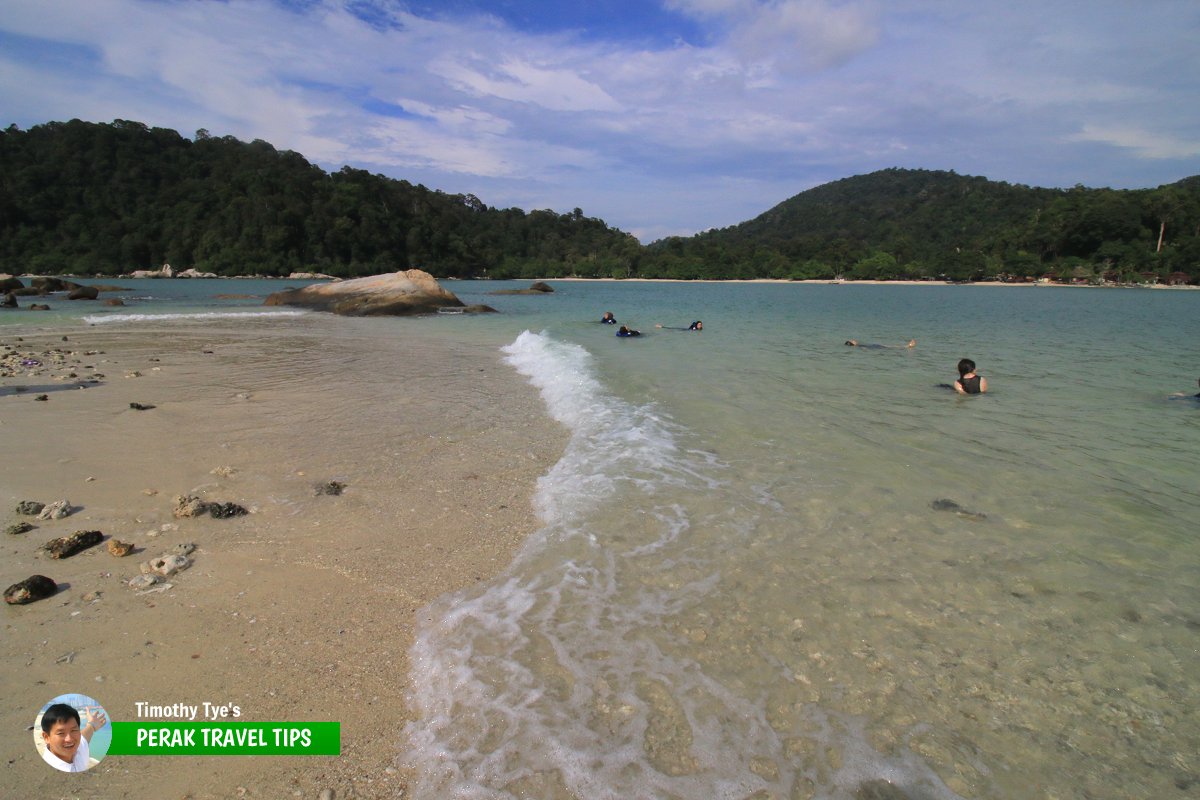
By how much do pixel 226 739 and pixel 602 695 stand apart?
1623mm

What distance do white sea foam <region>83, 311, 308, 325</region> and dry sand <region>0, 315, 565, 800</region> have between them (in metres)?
16.7

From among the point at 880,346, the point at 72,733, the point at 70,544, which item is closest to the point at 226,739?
the point at 72,733

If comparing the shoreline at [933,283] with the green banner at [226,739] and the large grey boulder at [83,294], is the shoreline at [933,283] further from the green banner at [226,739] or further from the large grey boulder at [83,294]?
the large grey boulder at [83,294]

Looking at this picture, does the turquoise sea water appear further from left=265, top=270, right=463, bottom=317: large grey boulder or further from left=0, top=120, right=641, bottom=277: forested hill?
left=0, top=120, right=641, bottom=277: forested hill

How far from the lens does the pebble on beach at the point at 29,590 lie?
3086 mm

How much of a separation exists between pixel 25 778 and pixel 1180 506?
8015 mm

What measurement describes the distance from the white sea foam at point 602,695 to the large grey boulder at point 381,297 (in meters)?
25.0

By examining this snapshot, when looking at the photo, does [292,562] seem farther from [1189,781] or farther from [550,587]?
[1189,781]

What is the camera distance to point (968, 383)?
9.79 m

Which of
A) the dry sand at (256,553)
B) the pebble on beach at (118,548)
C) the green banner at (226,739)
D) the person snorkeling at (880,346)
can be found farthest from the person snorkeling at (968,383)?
the pebble on beach at (118,548)

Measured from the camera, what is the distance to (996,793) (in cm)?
221

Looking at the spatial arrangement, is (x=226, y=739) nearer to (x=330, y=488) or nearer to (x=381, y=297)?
(x=330, y=488)

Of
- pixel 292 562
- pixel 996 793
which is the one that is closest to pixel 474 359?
pixel 292 562

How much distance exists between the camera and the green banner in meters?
2.27
